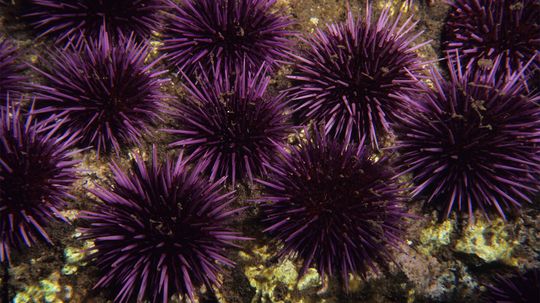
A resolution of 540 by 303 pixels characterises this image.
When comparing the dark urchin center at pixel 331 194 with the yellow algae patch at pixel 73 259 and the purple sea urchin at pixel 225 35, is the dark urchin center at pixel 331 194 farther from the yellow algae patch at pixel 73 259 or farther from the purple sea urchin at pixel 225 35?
the yellow algae patch at pixel 73 259

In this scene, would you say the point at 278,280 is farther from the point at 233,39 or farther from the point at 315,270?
the point at 233,39

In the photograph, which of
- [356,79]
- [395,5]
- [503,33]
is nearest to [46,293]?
[356,79]

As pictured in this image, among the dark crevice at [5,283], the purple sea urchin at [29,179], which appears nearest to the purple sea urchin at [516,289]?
the purple sea urchin at [29,179]

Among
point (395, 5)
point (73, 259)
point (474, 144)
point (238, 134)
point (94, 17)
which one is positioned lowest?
point (73, 259)

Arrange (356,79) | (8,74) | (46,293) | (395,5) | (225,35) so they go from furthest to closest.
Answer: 1. (395,5)
2. (225,35)
3. (8,74)
4. (356,79)
5. (46,293)

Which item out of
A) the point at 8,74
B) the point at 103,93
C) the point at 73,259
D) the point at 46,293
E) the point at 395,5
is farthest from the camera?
the point at 395,5

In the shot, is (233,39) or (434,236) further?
(233,39)
